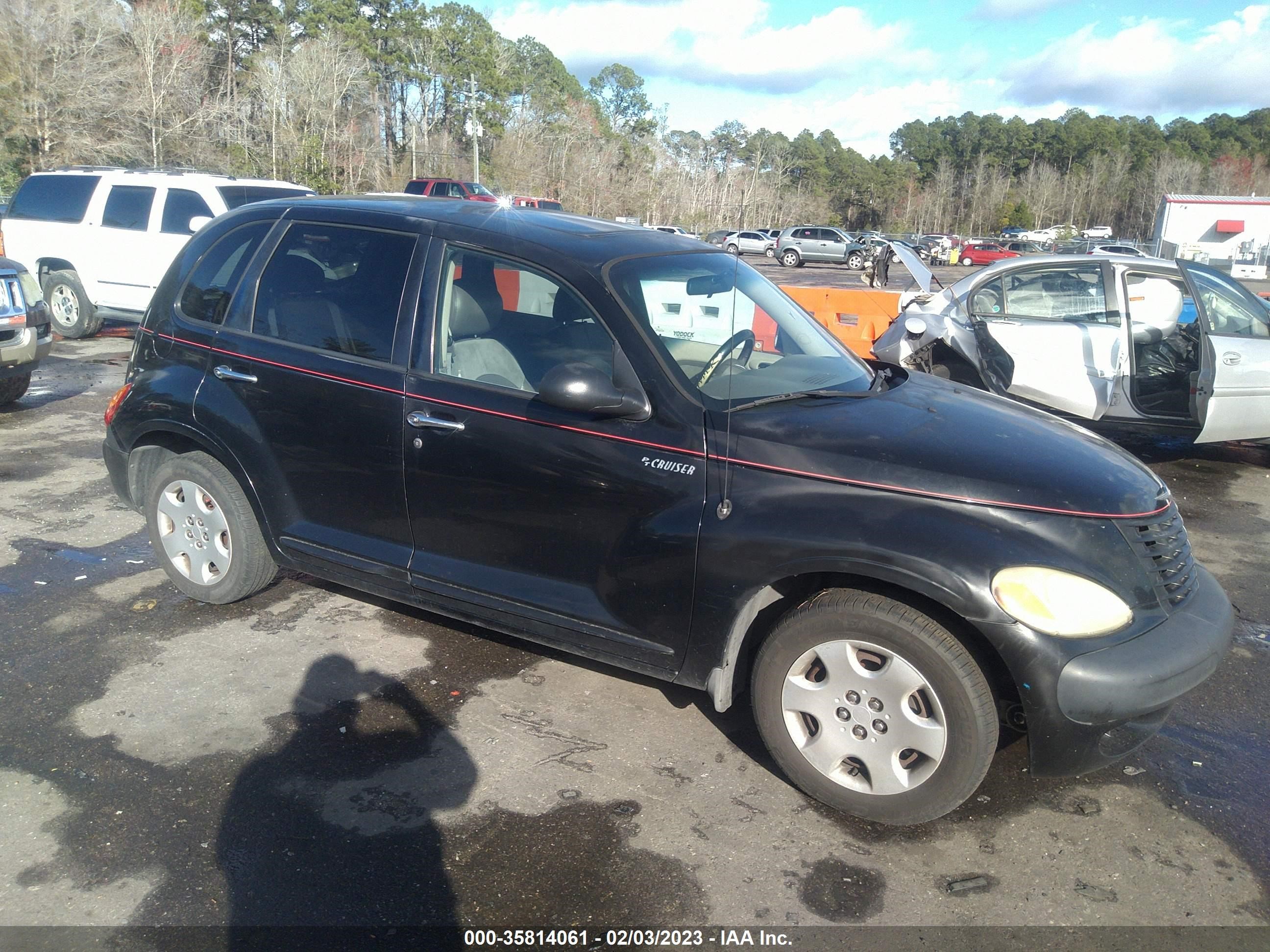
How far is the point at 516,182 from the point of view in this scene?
50.3 m

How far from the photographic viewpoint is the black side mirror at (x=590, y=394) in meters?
3.32

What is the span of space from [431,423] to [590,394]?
2.50 ft

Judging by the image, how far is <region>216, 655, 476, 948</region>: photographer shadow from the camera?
9.05ft

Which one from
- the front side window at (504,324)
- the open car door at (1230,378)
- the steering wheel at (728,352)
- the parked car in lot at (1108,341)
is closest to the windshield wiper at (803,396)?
the steering wheel at (728,352)

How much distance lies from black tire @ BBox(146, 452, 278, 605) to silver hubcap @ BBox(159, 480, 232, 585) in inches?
0.7

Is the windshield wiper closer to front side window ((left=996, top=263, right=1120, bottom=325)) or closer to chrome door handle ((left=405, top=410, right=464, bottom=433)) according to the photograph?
chrome door handle ((left=405, top=410, right=464, bottom=433))

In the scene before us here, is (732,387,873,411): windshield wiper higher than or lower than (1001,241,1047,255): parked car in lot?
lower

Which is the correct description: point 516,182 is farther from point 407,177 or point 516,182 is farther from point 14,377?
point 14,377

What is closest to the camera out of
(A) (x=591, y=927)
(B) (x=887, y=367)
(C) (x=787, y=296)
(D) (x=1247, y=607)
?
(A) (x=591, y=927)

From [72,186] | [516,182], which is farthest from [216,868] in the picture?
[516,182]

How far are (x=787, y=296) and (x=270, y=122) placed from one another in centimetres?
4494

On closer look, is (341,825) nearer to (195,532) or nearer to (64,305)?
(195,532)

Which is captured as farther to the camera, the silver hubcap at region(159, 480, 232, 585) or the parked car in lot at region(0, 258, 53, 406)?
the parked car in lot at region(0, 258, 53, 406)

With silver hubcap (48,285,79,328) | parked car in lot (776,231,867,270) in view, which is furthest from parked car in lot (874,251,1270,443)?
parked car in lot (776,231,867,270)
